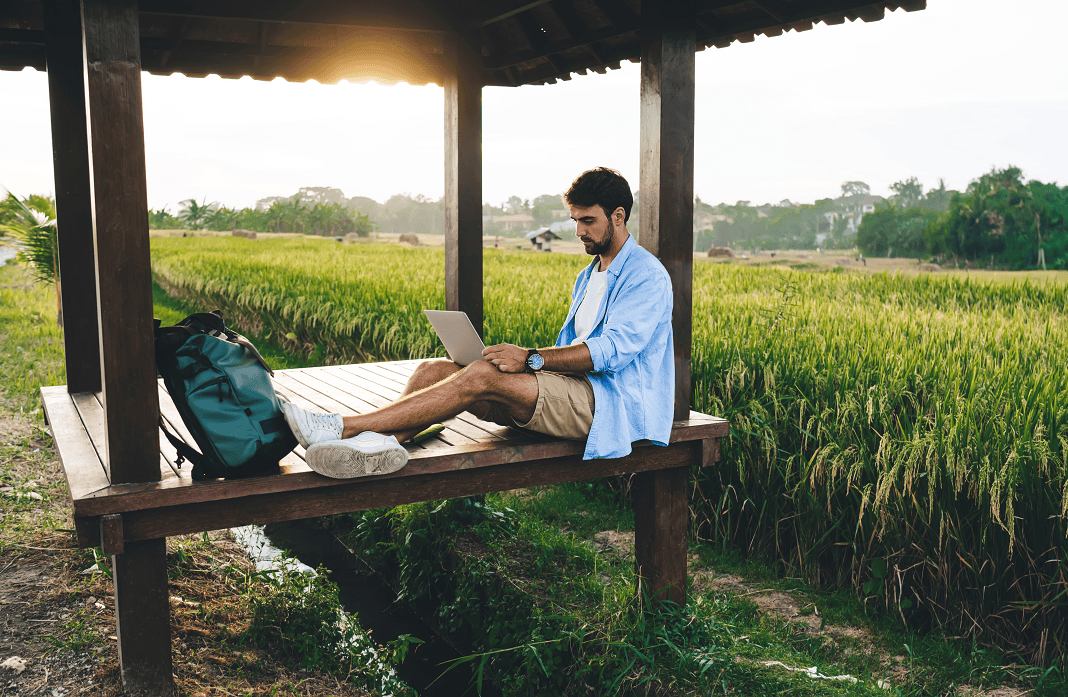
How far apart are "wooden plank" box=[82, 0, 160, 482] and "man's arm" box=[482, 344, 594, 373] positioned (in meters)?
1.16

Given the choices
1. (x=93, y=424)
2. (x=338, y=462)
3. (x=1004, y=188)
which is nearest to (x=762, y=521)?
(x=338, y=462)

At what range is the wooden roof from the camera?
3850 millimetres

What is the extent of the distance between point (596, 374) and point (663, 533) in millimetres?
890

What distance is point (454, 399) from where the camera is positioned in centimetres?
298

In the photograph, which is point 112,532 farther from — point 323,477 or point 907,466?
point 907,466

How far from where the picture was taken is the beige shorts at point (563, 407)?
3.11 metres

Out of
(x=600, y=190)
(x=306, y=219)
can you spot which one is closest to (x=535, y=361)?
(x=600, y=190)

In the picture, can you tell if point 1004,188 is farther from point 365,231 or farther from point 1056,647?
point 365,231

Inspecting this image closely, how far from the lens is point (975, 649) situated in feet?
10.8

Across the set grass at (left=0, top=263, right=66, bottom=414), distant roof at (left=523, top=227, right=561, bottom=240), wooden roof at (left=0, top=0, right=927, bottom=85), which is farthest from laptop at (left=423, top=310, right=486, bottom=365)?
distant roof at (left=523, top=227, right=561, bottom=240)

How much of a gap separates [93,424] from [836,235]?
61.9 m

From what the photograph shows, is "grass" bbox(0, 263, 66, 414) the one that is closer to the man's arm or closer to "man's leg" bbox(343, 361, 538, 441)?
"man's leg" bbox(343, 361, 538, 441)

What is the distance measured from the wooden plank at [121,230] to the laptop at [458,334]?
3.42 feet

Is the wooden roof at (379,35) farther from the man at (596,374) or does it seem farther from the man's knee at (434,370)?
the man's knee at (434,370)
